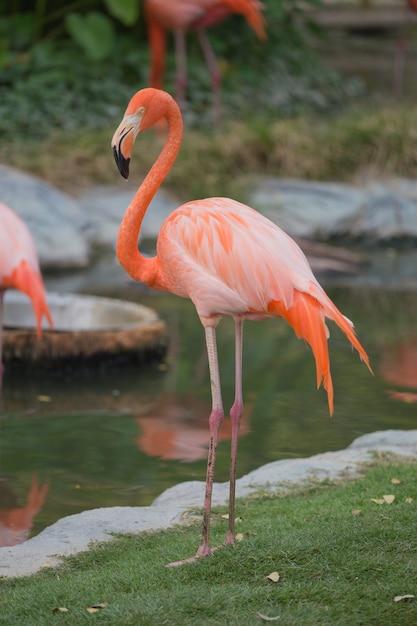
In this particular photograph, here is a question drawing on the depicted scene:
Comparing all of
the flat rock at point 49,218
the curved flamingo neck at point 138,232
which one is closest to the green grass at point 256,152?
the flat rock at point 49,218

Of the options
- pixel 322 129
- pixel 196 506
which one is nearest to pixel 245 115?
pixel 322 129

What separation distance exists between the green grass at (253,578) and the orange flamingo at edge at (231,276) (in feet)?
0.57

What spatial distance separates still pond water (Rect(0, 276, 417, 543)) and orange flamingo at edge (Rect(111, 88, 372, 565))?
42.8 inches

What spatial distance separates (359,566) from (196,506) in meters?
0.99

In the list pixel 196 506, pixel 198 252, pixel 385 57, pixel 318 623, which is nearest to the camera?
Result: pixel 318 623

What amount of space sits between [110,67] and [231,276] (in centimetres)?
946

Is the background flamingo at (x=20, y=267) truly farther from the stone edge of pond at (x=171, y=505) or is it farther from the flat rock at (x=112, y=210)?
the flat rock at (x=112, y=210)

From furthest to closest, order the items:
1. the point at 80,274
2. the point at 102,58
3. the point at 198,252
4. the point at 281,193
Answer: the point at 102,58
the point at 281,193
the point at 80,274
the point at 198,252

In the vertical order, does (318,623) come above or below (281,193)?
above

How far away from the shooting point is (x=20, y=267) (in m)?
5.68

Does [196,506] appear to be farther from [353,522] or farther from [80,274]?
[80,274]

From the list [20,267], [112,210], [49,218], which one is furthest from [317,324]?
[112,210]

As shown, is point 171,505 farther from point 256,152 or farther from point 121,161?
point 256,152

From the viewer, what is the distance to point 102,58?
40.0ft
